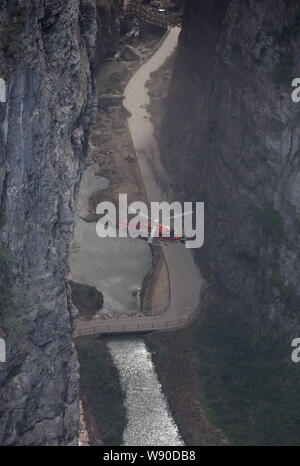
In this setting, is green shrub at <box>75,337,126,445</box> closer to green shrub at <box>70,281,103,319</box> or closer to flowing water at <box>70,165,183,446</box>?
flowing water at <box>70,165,183,446</box>

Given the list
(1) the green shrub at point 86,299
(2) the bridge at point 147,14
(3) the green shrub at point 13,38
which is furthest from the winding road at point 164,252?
(3) the green shrub at point 13,38

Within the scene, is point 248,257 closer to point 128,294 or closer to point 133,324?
point 128,294

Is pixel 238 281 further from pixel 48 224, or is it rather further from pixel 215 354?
pixel 48 224

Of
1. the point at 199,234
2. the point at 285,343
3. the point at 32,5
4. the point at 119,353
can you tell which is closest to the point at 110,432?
the point at 119,353

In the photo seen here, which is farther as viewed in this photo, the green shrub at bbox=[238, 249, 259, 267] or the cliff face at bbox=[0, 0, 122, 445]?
the green shrub at bbox=[238, 249, 259, 267]
